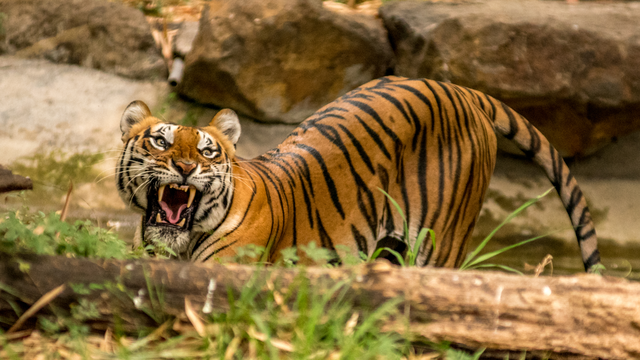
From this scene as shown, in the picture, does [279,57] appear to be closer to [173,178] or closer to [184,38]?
[184,38]

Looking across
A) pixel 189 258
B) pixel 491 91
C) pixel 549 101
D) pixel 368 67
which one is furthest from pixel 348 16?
pixel 189 258

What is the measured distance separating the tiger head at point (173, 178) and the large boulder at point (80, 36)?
8.28ft

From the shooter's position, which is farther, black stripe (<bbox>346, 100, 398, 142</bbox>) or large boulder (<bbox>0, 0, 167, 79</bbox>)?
large boulder (<bbox>0, 0, 167, 79</bbox>)

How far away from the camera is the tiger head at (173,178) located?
93.7 inches

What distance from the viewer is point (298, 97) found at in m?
4.65

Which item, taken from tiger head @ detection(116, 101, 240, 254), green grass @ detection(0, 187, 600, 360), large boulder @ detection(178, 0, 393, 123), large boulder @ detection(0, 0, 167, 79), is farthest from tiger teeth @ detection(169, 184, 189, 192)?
large boulder @ detection(0, 0, 167, 79)

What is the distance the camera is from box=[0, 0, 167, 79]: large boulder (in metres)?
4.79

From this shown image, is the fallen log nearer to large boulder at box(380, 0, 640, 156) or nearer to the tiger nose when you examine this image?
the tiger nose

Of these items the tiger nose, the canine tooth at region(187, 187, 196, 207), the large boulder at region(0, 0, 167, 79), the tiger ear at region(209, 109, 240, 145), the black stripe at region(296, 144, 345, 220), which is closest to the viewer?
the tiger nose

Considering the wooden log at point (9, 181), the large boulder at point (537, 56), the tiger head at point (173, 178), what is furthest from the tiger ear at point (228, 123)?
the large boulder at point (537, 56)

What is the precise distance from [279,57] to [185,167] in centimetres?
231

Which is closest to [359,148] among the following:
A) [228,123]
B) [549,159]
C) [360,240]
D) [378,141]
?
[378,141]

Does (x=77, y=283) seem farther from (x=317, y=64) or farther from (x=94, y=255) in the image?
(x=317, y=64)

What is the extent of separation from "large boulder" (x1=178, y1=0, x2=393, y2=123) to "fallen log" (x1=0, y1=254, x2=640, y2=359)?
3142 millimetres
